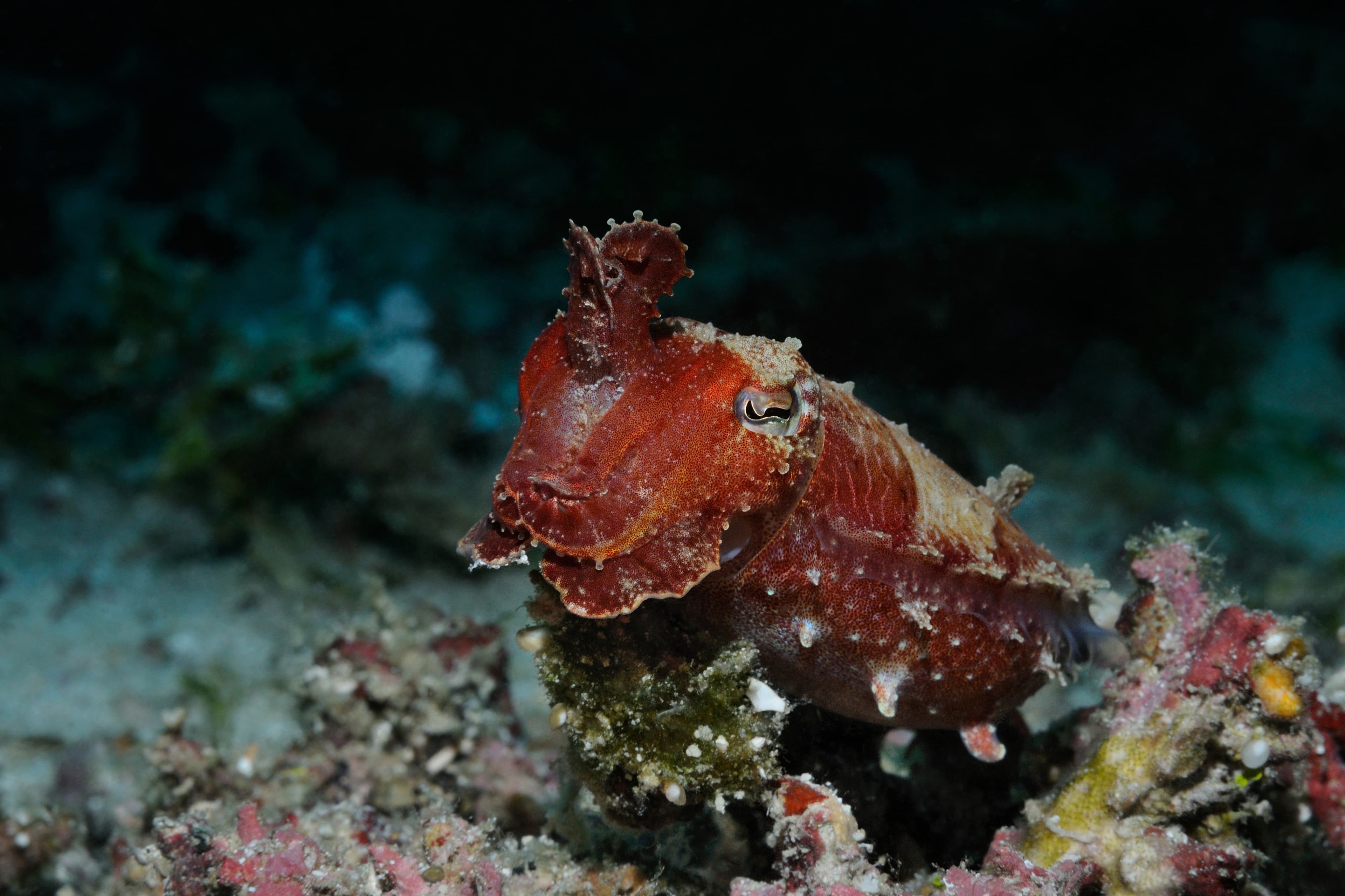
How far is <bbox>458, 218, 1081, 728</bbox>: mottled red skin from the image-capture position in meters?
1.81

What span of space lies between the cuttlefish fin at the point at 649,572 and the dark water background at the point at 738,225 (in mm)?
3687

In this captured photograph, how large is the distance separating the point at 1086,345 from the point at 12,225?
10.9m

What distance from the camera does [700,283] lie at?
6.27m

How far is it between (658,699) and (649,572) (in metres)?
0.49

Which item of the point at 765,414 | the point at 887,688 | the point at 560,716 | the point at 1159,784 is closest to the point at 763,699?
the point at 887,688

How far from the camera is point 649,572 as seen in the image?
1.81 meters

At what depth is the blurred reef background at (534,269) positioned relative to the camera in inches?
240

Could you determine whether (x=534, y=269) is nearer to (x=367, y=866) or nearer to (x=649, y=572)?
(x=367, y=866)

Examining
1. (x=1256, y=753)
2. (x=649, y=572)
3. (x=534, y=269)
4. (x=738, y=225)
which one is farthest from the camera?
(x=534, y=269)

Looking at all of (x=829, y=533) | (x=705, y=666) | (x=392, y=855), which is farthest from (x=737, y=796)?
(x=392, y=855)

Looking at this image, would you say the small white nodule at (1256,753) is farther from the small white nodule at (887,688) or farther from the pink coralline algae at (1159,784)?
the small white nodule at (887,688)

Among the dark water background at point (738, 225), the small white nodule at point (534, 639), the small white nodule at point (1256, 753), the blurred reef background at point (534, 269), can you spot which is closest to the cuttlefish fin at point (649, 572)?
the small white nodule at point (534, 639)

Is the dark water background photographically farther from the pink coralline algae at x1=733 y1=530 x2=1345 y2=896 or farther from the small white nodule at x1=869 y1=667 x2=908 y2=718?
the small white nodule at x1=869 y1=667 x2=908 y2=718

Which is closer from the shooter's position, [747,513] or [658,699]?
[747,513]
